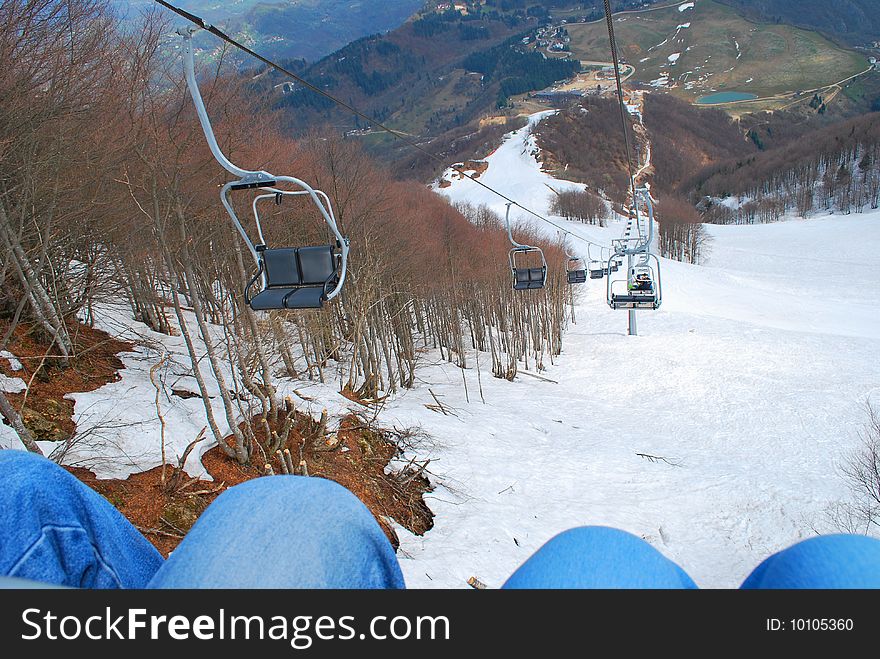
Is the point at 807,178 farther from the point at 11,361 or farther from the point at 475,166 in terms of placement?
the point at 11,361

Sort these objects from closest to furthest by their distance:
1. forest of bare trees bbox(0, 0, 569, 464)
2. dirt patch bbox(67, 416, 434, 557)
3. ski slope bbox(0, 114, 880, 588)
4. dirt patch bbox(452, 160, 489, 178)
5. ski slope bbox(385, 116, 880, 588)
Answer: dirt patch bbox(67, 416, 434, 557) → forest of bare trees bbox(0, 0, 569, 464) → ski slope bbox(0, 114, 880, 588) → ski slope bbox(385, 116, 880, 588) → dirt patch bbox(452, 160, 489, 178)

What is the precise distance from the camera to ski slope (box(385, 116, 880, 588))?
11914mm

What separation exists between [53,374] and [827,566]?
1242 centimetres

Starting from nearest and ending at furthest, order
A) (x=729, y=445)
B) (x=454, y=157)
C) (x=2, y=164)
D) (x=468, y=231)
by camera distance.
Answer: (x=2, y=164), (x=729, y=445), (x=468, y=231), (x=454, y=157)

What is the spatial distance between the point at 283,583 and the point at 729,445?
22.1 metres

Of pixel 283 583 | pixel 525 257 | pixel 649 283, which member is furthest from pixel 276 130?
pixel 525 257

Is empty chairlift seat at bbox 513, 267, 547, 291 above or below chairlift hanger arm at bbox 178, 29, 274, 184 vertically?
below

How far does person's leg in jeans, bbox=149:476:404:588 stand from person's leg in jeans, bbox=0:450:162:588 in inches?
13.4

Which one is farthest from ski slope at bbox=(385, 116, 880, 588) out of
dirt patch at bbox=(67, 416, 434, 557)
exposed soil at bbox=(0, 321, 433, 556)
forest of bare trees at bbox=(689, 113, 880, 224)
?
forest of bare trees at bbox=(689, 113, 880, 224)

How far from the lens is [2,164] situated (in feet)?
27.0

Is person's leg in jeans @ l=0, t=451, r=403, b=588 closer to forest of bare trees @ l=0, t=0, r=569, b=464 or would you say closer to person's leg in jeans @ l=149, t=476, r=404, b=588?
person's leg in jeans @ l=149, t=476, r=404, b=588

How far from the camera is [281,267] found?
5.87 m

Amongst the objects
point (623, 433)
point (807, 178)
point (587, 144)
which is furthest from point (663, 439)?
point (587, 144)

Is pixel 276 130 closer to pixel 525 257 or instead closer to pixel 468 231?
pixel 468 231
